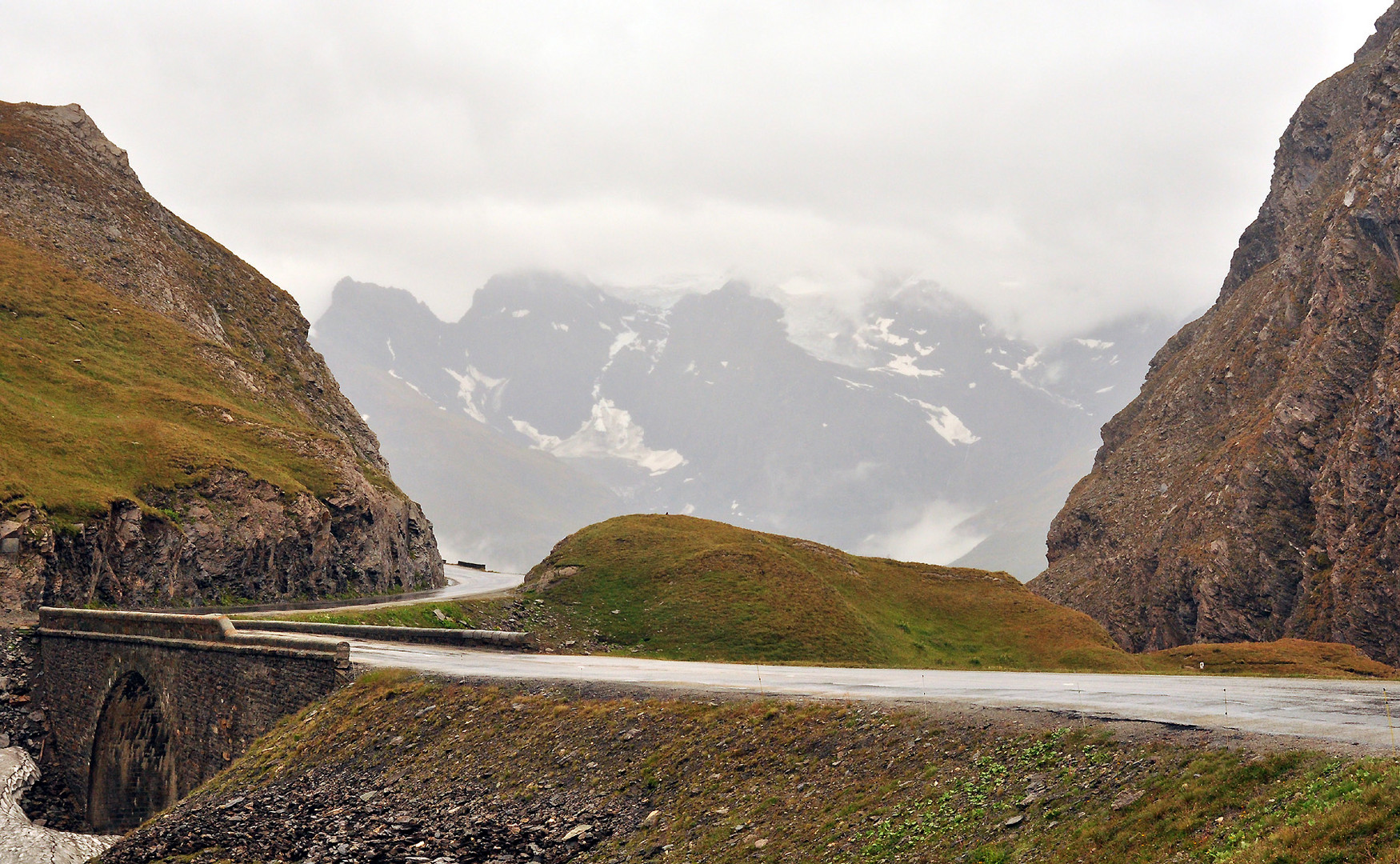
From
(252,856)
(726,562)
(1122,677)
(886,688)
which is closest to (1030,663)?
(726,562)

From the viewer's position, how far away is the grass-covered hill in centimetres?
6412

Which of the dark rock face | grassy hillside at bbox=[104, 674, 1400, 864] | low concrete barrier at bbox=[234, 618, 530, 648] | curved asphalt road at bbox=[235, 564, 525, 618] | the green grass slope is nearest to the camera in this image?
grassy hillside at bbox=[104, 674, 1400, 864]

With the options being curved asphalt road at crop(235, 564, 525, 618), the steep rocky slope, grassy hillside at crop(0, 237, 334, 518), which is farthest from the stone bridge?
grassy hillside at crop(0, 237, 334, 518)

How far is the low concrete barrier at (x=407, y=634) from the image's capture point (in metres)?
52.5

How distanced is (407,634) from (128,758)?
48.4 feet

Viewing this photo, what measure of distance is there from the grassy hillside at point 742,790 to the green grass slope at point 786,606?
30626mm

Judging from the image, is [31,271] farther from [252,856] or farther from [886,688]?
[886,688]

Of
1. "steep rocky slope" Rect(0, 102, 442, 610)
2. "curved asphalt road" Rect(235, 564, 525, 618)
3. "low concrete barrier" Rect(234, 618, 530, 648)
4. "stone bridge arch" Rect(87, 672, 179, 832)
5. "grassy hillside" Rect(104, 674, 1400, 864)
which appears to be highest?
"steep rocky slope" Rect(0, 102, 442, 610)

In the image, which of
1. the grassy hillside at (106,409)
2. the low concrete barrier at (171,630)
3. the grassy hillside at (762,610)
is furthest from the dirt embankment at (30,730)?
the grassy hillside at (762,610)

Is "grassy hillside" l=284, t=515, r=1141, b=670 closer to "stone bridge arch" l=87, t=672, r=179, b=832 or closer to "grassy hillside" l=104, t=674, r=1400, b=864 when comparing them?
"stone bridge arch" l=87, t=672, r=179, b=832

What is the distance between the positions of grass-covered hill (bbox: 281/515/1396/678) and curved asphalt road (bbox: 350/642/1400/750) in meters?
14.4

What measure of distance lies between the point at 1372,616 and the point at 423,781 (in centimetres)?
10861

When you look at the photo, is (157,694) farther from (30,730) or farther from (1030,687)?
(1030,687)

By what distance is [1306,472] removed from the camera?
121500 mm
